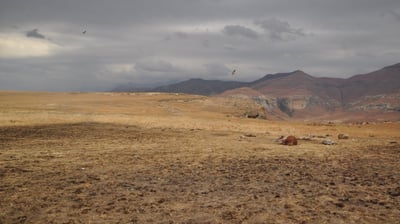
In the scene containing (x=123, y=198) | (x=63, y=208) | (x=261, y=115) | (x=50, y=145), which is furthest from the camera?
(x=261, y=115)

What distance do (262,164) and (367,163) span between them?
4.16 metres

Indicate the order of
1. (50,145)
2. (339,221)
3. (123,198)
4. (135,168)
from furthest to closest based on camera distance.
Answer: (50,145), (135,168), (123,198), (339,221)

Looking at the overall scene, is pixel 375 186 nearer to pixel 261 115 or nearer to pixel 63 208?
Answer: pixel 63 208

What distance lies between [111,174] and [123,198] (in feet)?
10.4

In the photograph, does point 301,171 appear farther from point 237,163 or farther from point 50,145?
point 50,145

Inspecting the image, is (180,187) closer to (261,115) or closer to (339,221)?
(339,221)

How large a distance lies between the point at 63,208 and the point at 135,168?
5071 millimetres

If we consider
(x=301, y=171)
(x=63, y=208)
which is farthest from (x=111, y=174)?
(x=301, y=171)

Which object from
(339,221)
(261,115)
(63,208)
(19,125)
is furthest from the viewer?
(261,115)

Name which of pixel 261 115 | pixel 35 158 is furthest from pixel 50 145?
pixel 261 115

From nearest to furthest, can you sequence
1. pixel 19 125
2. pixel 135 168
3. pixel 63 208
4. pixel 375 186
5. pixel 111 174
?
pixel 63 208
pixel 375 186
pixel 111 174
pixel 135 168
pixel 19 125

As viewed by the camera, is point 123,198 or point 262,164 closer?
point 123,198

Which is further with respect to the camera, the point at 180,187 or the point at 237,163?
the point at 237,163

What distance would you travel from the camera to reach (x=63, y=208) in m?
9.52
